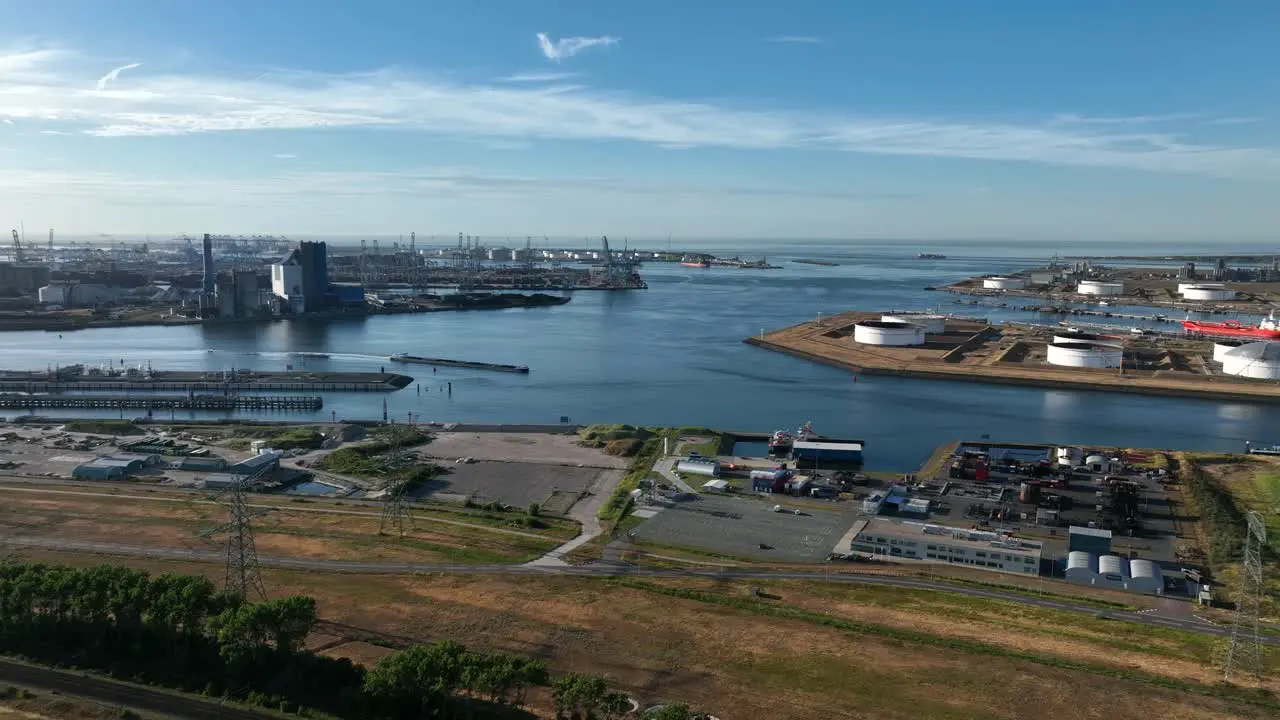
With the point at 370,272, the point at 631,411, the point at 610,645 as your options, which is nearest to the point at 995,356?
the point at 631,411

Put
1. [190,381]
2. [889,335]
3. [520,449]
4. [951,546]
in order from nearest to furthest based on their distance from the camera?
[951,546] → [520,449] → [190,381] → [889,335]

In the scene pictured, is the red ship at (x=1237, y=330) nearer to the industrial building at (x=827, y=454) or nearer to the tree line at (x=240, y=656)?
the industrial building at (x=827, y=454)

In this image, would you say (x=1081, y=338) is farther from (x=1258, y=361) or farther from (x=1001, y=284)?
(x=1001, y=284)

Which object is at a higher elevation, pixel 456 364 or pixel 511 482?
pixel 456 364

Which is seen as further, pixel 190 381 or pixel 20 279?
pixel 20 279

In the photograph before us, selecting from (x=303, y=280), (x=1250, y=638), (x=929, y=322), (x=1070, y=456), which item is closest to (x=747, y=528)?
(x=1250, y=638)

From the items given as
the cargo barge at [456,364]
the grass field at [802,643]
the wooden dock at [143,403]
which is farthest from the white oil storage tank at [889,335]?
the grass field at [802,643]

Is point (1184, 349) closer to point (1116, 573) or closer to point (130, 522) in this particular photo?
point (1116, 573)

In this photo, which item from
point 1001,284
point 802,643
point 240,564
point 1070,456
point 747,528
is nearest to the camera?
point 802,643
